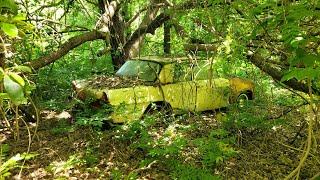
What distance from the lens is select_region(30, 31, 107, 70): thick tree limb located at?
6.98 meters

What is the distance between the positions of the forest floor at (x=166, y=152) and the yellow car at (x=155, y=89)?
44 centimetres

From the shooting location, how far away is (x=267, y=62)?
18.5 feet

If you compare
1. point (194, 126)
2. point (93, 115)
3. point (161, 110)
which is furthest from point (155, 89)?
point (93, 115)

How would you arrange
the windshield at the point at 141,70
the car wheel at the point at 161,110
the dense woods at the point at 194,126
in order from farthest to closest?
the windshield at the point at 141,70
the car wheel at the point at 161,110
the dense woods at the point at 194,126

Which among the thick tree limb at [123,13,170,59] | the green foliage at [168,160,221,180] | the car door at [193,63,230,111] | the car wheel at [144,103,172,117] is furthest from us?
the thick tree limb at [123,13,170,59]

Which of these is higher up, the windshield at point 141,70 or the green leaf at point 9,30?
the green leaf at point 9,30

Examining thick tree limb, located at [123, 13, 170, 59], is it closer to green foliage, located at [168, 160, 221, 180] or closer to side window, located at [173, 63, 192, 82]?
side window, located at [173, 63, 192, 82]

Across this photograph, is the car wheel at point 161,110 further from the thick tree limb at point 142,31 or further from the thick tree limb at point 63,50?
the thick tree limb at point 63,50

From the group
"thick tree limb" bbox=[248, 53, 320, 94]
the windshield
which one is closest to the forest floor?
"thick tree limb" bbox=[248, 53, 320, 94]

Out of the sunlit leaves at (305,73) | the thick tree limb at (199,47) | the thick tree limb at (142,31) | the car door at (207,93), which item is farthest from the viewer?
the thick tree limb at (142,31)

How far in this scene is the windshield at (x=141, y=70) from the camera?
26.3 ft

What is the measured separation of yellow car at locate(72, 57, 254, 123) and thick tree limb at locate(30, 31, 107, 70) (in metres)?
0.81

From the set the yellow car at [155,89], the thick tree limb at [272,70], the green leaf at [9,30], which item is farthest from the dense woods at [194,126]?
the green leaf at [9,30]

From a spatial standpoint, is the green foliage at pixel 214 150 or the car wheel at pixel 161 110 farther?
the car wheel at pixel 161 110
